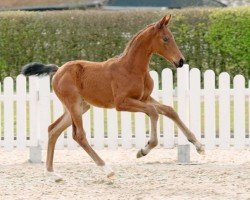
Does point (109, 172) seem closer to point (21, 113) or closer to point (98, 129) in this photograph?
point (98, 129)

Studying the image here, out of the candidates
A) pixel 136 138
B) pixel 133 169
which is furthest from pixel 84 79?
pixel 136 138

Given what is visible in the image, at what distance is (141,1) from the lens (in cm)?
3538

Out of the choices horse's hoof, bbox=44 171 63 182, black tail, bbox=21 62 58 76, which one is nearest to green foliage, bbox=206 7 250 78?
black tail, bbox=21 62 58 76

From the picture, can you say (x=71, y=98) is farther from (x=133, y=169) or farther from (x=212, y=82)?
(x=212, y=82)

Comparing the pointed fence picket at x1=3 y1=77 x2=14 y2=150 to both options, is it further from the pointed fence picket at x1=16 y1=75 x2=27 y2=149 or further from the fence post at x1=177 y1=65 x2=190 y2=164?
the fence post at x1=177 y1=65 x2=190 y2=164

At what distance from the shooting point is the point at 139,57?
1117cm

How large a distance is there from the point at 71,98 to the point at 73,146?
2.37 metres

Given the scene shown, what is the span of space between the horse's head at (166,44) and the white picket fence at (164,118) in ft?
6.68

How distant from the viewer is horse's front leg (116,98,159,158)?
10719 millimetres

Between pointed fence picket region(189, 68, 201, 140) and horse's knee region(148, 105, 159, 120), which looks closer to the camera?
horse's knee region(148, 105, 159, 120)

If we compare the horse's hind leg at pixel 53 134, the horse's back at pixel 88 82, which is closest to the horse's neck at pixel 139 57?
the horse's back at pixel 88 82

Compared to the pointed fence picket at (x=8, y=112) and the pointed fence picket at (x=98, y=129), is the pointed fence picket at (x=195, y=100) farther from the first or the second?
the pointed fence picket at (x=8, y=112)

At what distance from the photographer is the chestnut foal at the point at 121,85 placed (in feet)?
35.7

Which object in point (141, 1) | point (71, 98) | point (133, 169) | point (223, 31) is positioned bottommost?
point (133, 169)
